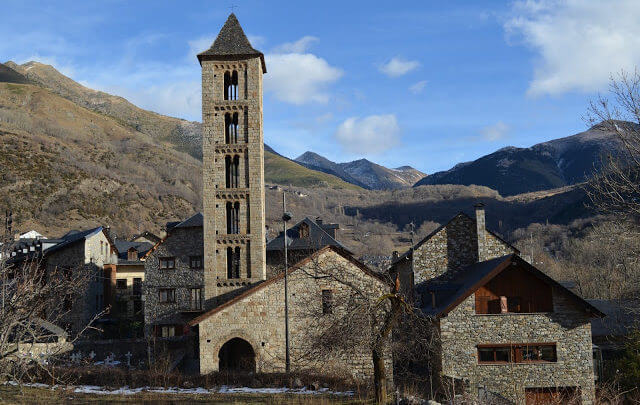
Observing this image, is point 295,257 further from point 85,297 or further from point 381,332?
point 381,332

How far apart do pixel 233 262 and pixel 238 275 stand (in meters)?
1.00

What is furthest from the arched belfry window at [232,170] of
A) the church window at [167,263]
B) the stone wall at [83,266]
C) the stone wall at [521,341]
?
the stone wall at [521,341]

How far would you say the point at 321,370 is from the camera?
32.7 meters

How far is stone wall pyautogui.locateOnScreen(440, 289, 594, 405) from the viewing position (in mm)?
32719

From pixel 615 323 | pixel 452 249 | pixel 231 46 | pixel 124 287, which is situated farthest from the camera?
pixel 124 287

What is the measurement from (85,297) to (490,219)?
531ft

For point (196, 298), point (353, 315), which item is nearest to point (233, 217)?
point (196, 298)

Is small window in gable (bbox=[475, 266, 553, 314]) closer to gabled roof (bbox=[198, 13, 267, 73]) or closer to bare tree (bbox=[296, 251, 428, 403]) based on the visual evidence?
bare tree (bbox=[296, 251, 428, 403])

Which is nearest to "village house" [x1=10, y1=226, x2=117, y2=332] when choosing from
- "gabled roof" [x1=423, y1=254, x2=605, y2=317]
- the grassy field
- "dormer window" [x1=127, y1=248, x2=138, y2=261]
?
"dormer window" [x1=127, y1=248, x2=138, y2=261]

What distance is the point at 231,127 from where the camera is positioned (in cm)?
4616

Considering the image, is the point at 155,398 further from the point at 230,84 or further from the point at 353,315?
the point at 230,84

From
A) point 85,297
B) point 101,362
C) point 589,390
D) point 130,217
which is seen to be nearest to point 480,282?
point 589,390

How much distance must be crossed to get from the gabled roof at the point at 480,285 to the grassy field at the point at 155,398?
1026 centimetres

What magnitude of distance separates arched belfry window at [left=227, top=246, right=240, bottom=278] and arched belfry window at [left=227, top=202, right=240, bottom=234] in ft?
4.66
